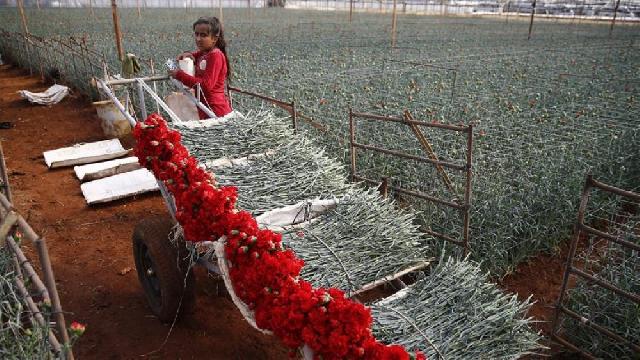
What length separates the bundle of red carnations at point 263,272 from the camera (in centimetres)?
202

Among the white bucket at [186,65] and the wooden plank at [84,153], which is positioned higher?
the white bucket at [186,65]

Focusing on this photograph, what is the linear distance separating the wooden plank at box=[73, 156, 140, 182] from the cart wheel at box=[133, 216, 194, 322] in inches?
116

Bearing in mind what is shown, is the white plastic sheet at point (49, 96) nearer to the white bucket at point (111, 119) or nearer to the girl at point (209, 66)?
the white bucket at point (111, 119)

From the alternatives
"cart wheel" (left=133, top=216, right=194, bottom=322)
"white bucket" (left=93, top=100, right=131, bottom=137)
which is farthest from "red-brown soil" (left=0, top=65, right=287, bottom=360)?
"white bucket" (left=93, top=100, right=131, bottom=137)

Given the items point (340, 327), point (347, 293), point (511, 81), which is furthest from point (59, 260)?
point (511, 81)

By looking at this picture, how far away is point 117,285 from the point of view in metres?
4.14

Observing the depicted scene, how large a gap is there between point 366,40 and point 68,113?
12630 millimetres

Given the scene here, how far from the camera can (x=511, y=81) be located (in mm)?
9656

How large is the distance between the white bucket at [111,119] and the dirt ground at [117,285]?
114 centimetres

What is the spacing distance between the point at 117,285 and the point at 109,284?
0.07 metres

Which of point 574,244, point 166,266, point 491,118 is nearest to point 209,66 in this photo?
point 166,266

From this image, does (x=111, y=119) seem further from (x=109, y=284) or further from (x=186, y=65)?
(x=109, y=284)

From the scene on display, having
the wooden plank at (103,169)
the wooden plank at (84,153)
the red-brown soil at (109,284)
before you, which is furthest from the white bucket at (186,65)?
the wooden plank at (84,153)

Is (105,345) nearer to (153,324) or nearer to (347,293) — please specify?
(153,324)
